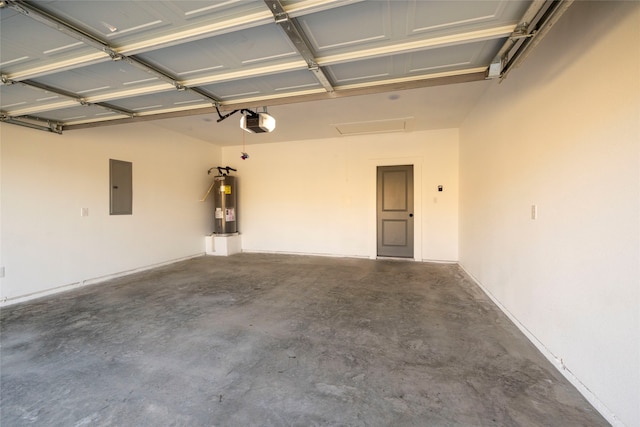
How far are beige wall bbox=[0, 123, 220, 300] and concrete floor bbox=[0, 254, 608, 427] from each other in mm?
569

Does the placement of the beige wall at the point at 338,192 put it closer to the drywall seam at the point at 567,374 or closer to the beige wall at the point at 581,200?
the beige wall at the point at 581,200

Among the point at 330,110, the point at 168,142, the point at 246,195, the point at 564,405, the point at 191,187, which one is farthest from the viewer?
the point at 246,195

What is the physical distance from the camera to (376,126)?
16.8ft

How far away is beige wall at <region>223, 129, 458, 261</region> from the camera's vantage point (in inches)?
215

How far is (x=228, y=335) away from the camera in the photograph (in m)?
2.54

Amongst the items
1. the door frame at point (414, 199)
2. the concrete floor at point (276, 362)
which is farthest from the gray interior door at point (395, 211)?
the concrete floor at point (276, 362)

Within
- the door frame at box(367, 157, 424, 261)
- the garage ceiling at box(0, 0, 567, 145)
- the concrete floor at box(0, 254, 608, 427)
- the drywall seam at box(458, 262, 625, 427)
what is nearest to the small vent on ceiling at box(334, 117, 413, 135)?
the door frame at box(367, 157, 424, 261)

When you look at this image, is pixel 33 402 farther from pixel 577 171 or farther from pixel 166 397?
pixel 577 171

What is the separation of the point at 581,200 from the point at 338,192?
460 cm

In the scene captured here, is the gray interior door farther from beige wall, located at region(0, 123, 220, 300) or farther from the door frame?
beige wall, located at region(0, 123, 220, 300)

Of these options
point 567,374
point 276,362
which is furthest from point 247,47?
point 567,374

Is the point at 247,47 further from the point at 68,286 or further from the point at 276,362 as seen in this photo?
the point at 68,286

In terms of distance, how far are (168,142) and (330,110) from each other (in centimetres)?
345

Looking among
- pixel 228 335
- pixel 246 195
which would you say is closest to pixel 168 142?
pixel 246 195
